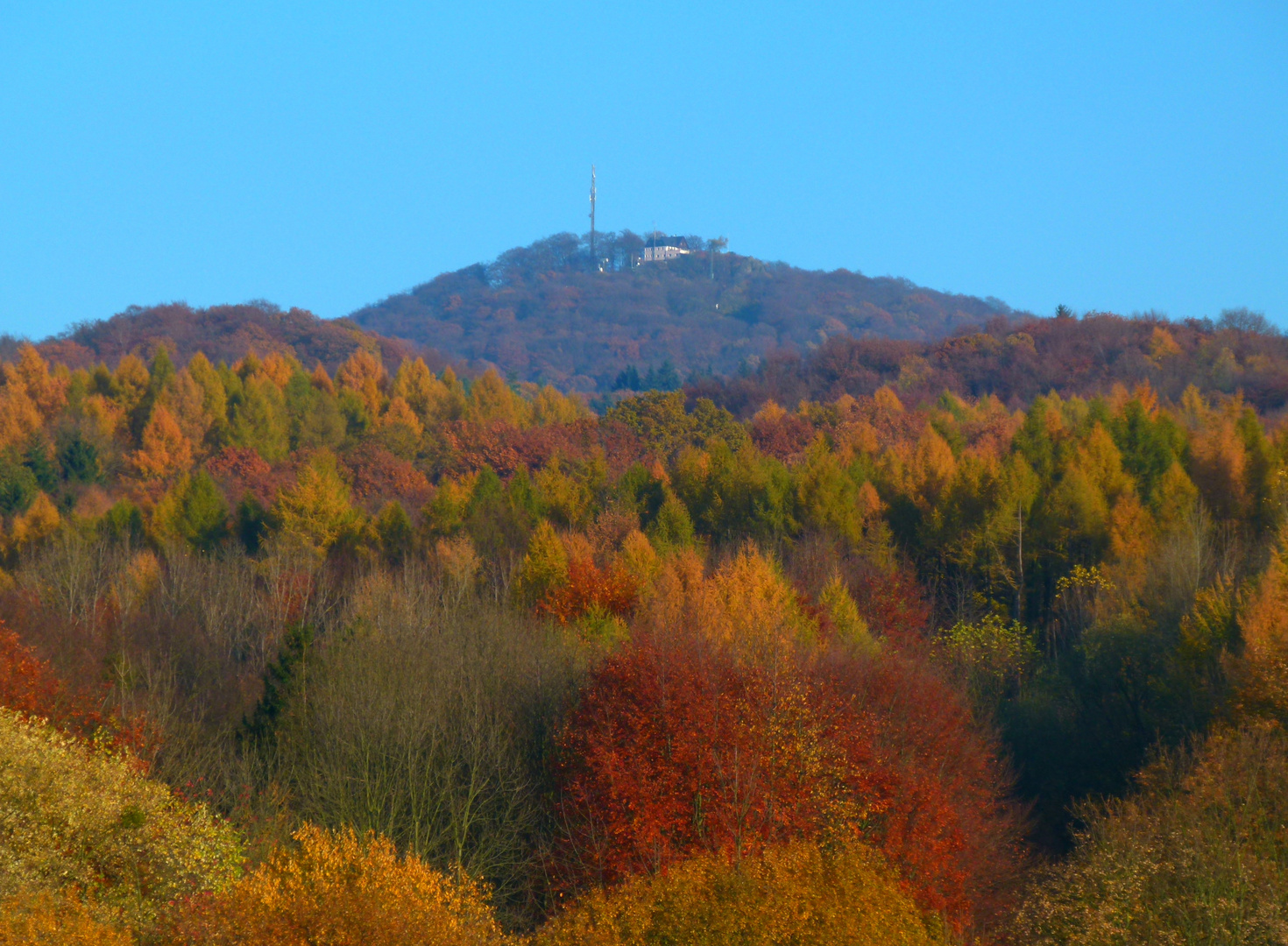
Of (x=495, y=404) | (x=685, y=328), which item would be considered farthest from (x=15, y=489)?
(x=685, y=328)

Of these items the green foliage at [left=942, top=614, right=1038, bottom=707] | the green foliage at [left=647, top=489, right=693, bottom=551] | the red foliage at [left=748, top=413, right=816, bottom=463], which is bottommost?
the green foliage at [left=942, top=614, right=1038, bottom=707]

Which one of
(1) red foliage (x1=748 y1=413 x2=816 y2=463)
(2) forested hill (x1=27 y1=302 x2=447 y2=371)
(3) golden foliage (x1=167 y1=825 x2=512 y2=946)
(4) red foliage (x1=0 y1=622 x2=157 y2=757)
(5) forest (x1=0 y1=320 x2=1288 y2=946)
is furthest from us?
(2) forested hill (x1=27 y1=302 x2=447 y2=371)

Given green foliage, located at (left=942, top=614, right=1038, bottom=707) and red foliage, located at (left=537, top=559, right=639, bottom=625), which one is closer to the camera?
green foliage, located at (left=942, top=614, right=1038, bottom=707)

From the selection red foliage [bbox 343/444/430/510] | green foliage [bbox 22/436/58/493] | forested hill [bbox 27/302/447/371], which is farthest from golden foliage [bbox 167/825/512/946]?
forested hill [bbox 27/302/447/371]

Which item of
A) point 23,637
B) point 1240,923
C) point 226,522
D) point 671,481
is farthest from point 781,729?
point 226,522

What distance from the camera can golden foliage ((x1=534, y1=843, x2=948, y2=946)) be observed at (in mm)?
16000

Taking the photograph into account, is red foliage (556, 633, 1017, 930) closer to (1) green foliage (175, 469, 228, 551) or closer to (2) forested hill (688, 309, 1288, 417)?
(1) green foliage (175, 469, 228, 551)

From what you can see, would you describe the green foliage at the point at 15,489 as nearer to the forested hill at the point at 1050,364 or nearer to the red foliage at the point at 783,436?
the red foliage at the point at 783,436

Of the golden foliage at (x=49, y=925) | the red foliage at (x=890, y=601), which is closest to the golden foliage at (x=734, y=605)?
the red foliage at (x=890, y=601)

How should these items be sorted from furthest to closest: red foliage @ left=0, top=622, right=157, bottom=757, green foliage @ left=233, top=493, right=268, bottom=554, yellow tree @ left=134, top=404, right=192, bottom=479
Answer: yellow tree @ left=134, top=404, right=192, bottom=479 → green foliage @ left=233, top=493, right=268, bottom=554 → red foliage @ left=0, top=622, right=157, bottom=757

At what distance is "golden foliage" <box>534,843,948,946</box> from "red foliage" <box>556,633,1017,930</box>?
5.44 metres

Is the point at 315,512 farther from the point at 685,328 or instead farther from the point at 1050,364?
the point at 685,328

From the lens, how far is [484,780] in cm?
2783

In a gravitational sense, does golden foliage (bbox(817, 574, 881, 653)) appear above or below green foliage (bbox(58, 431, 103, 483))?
below
